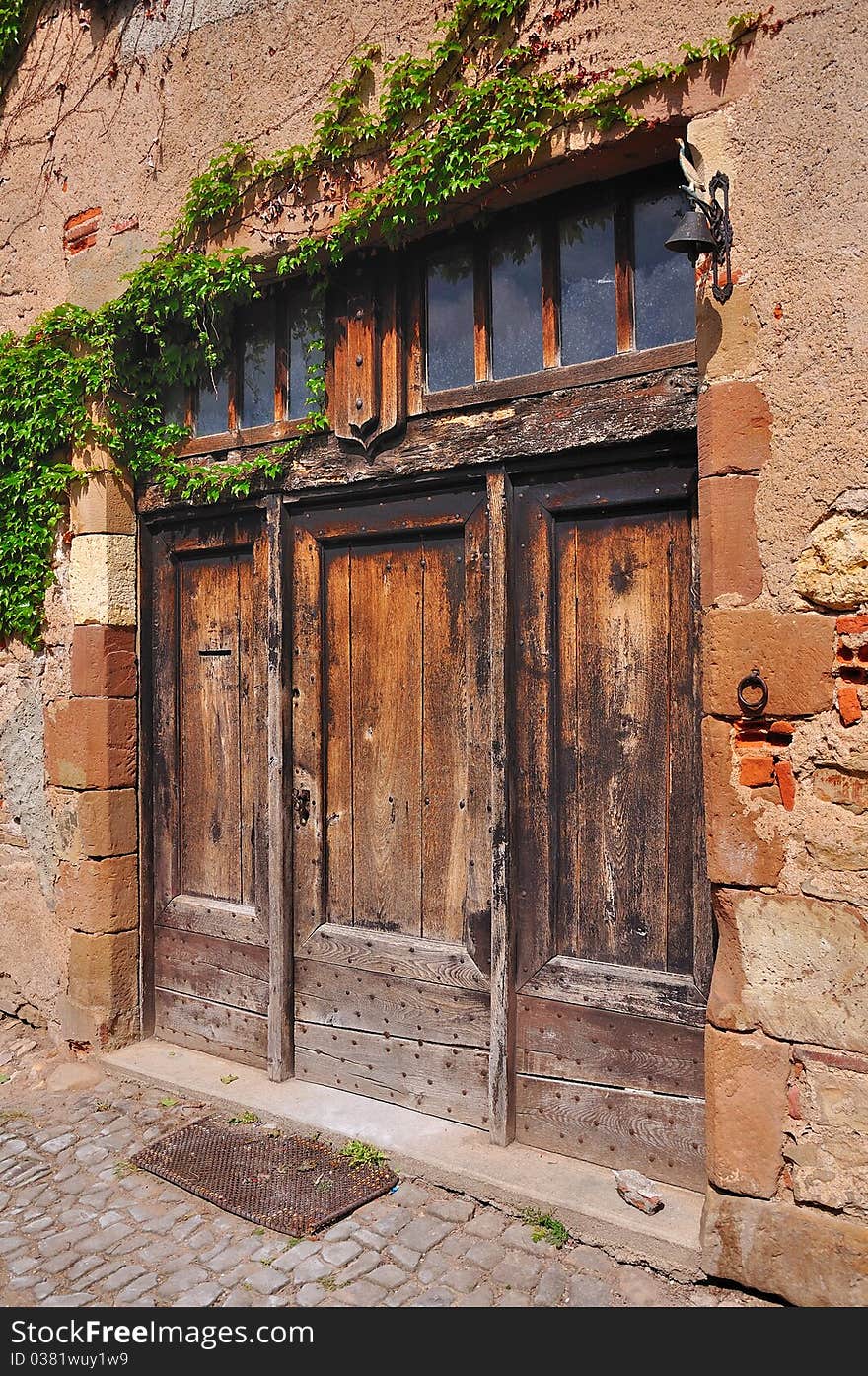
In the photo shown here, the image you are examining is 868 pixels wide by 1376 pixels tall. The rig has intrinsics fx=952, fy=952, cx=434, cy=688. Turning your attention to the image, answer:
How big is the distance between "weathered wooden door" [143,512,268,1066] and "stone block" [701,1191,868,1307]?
2.01 metres

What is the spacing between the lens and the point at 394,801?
3.58 m

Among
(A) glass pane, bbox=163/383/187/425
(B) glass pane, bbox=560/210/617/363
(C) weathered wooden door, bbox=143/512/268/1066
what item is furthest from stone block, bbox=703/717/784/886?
(A) glass pane, bbox=163/383/187/425

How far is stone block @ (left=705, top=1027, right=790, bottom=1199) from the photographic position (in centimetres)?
249

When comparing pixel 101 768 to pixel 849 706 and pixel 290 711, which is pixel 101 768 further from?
pixel 849 706

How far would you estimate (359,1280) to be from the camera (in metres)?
2.63

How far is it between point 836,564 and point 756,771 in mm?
580

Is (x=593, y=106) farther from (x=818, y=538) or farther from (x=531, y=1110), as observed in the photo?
(x=531, y=1110)

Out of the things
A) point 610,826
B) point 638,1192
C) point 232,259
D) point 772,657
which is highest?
point 232,259

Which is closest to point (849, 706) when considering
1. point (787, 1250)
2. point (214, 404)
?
point (787, 1250)

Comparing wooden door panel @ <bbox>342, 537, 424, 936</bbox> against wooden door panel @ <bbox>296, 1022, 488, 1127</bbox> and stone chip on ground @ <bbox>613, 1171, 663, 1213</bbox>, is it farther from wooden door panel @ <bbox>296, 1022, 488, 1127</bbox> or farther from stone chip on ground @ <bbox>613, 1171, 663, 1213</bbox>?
stone chip on ground @ <bbox>613, 1171, 663, 1213</bbox>

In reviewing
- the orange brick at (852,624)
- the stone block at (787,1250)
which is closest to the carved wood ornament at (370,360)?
the orange brick at (852,624)

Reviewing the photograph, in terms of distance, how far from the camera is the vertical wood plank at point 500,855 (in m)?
3.21

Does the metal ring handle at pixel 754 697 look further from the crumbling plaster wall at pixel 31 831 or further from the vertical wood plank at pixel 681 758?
the crumbling plaster wall at pixel 31 831

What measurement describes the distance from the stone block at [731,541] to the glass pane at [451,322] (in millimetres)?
1173
